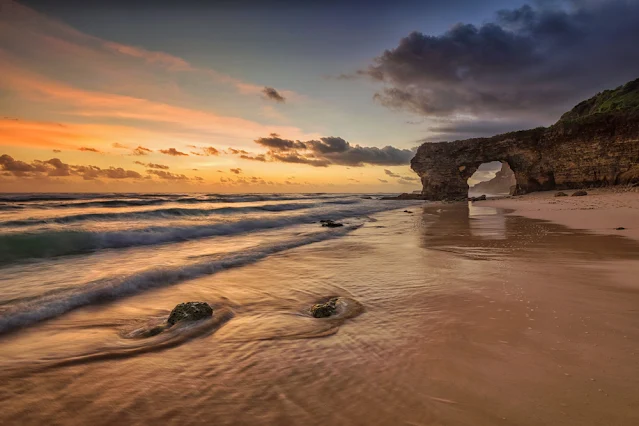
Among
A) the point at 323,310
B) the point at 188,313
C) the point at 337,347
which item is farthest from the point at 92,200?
the point at 337,347

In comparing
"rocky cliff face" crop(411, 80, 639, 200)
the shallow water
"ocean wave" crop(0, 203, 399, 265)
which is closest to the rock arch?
"rocky cliff face" crop(411, 80, 639, 200)

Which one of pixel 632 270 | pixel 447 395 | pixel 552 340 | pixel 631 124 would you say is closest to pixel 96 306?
pixel 447 395

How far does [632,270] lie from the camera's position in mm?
5137

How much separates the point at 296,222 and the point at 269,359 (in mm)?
16494

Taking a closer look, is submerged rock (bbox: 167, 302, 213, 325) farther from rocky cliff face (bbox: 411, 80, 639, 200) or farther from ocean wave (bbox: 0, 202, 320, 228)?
rocky cliff face (bbox: 411, 80, 639, 200)

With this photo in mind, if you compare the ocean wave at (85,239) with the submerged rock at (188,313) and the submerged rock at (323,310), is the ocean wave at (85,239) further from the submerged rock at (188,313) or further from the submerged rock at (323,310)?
the submerged rock at (323,310)

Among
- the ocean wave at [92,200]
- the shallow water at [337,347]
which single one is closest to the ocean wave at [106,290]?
the shallow water at [337,347]

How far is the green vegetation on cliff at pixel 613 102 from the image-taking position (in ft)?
102

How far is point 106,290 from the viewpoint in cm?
507

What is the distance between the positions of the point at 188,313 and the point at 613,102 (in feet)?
154

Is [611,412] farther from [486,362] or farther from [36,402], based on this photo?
[36,402]

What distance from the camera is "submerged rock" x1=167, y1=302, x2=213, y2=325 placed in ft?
12.1

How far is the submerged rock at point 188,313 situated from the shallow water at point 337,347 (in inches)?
5.5

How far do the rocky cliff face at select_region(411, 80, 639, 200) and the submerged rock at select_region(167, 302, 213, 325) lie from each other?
36.2 meters
